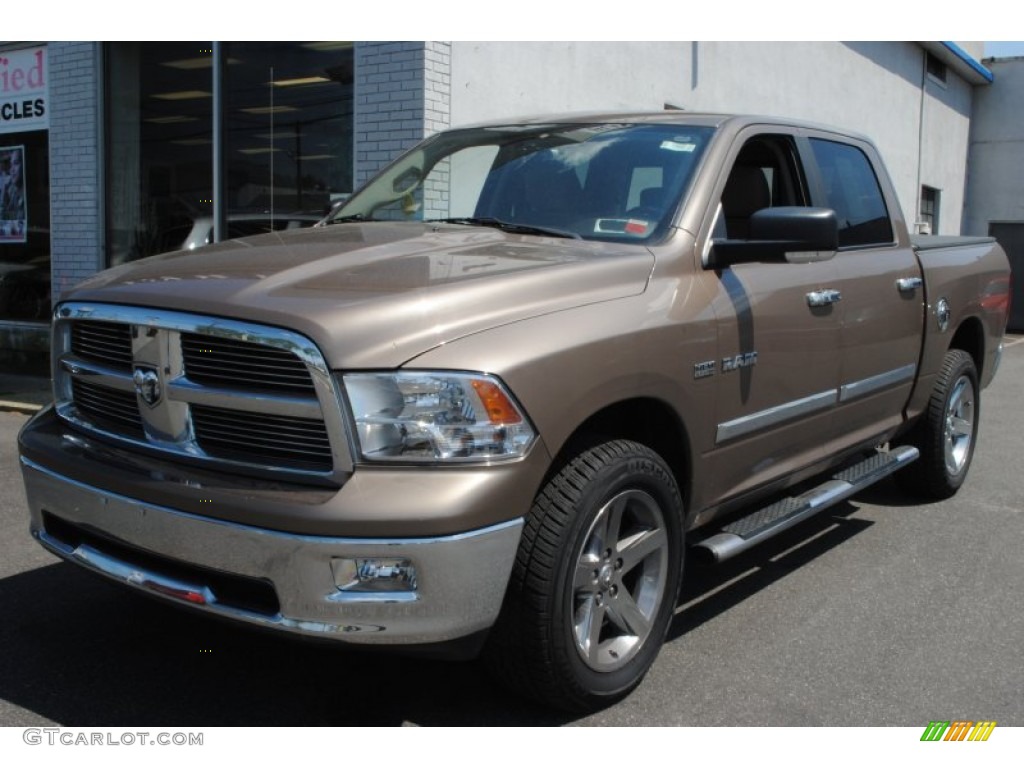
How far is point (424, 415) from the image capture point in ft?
9.08

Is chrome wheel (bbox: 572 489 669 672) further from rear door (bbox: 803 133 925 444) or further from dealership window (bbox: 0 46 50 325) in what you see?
dealership window (bbox: 0 46 50 325)

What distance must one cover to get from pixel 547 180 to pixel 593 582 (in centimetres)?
172

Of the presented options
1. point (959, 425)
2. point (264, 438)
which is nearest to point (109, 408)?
point (264, 438)

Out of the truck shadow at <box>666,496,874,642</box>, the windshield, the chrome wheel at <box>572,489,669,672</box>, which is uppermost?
the windshield

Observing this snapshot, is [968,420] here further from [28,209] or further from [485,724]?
[28,209]

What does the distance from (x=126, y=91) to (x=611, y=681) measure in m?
9.38

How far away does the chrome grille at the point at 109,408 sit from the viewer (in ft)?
10.5

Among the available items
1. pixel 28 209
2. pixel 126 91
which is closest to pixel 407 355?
pixel 126 91

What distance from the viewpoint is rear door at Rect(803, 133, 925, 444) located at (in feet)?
15.1

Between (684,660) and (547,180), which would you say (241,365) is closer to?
(547,180)

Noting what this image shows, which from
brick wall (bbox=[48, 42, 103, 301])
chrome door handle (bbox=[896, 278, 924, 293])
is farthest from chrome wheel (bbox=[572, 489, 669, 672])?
brick wall (bbox=[48, 42, 103, 301])

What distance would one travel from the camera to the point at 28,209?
1168 centimetres

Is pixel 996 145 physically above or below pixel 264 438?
above

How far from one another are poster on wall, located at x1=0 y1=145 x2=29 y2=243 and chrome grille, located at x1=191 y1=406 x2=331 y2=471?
10.0 metres
